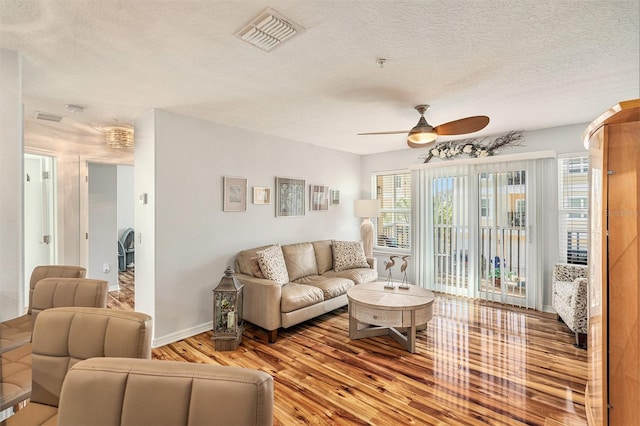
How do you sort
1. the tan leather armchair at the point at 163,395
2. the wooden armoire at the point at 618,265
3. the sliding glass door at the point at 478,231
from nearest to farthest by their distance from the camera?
the tan leather armchair at the point at 163,395
the wooden armoire at the point at 618,265
the sliding glass door at the point at 478,231

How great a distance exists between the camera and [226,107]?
Result: 325 centimetres

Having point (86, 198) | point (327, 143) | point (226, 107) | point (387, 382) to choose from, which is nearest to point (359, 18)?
point (226, 107)

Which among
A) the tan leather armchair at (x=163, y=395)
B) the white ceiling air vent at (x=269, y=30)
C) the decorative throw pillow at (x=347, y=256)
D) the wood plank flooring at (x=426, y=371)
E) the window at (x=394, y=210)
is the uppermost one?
the white ceiling air vent at (x=269, y=30)

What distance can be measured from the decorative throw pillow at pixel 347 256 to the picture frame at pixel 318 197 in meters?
0.70

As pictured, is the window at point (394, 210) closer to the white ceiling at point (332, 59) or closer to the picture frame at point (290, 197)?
the picture frame at point (290, 197)

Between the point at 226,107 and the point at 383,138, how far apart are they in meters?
2.46

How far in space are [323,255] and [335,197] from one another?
127 centimetres

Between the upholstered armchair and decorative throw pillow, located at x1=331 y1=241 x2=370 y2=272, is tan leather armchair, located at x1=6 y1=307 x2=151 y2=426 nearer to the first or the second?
decorative throw pillow, located at x1=331 y1=241 x2=370 y2=272

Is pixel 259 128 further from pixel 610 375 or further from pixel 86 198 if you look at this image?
pixel 610 375

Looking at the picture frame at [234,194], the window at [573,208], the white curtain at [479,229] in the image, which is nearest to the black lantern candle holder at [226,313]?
the picture frame at [234,194]

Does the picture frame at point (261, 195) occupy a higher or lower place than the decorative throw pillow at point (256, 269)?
higher

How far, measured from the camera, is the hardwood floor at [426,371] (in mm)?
2133

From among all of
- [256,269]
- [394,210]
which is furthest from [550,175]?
[256,269]

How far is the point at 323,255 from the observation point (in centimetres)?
480
